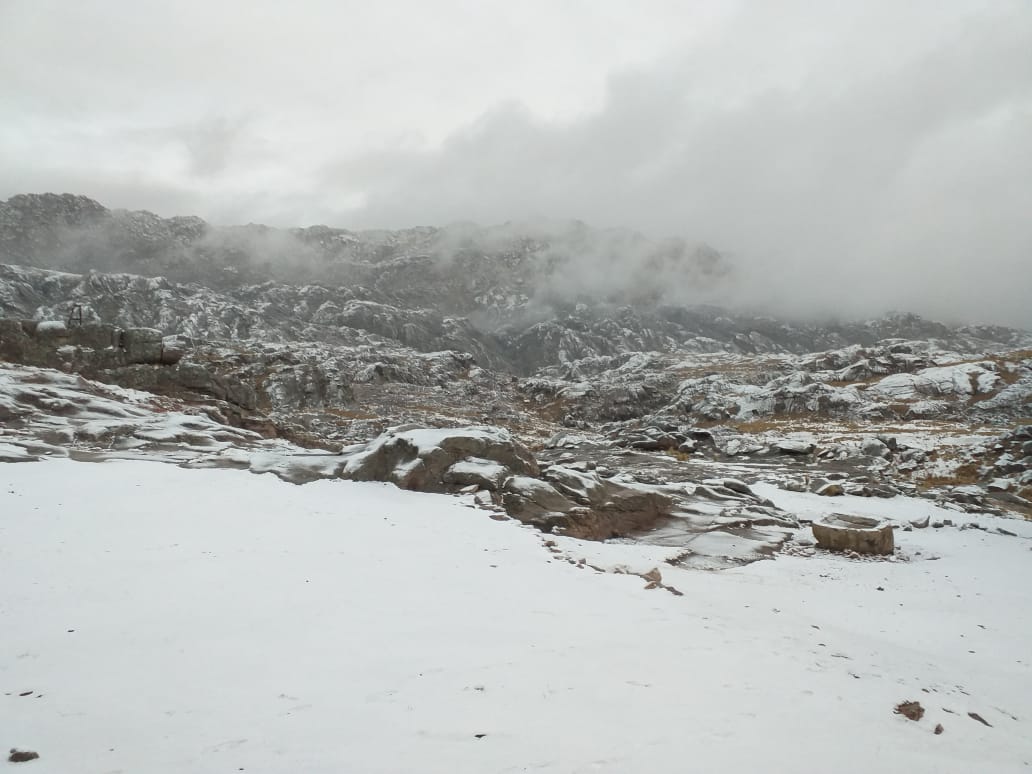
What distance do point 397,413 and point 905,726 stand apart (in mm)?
98581

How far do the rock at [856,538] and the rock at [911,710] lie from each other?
→ 1604 cm

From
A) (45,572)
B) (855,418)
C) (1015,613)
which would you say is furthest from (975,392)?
(45,572)

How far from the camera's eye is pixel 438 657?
802cm

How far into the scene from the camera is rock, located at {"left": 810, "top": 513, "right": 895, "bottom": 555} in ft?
71.9

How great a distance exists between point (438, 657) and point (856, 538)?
69.2ft

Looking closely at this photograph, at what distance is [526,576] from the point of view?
42.7 ft

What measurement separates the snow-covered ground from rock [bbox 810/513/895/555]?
5.40 metres

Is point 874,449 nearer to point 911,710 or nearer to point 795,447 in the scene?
point 795,447

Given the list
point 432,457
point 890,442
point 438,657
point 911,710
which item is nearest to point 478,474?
point 432,457

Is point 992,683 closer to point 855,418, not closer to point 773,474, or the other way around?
point 773,474

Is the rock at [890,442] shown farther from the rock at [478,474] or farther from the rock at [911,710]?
the rock at [911,710]

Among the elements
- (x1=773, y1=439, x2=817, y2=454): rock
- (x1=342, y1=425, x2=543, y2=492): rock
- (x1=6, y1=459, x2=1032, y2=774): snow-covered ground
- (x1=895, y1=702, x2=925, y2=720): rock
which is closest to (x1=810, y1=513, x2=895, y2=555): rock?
(x1=6, y1=459, x2=1032, y2=774): snow-covered ground

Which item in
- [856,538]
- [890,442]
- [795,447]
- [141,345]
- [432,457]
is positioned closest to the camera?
[856,538]

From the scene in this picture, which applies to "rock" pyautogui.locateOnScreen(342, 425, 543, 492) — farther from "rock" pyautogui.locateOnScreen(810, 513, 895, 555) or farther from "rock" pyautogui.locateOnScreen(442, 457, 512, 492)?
"rock" pyautogui.locateOnScreen(810, 513, 895, 555)
